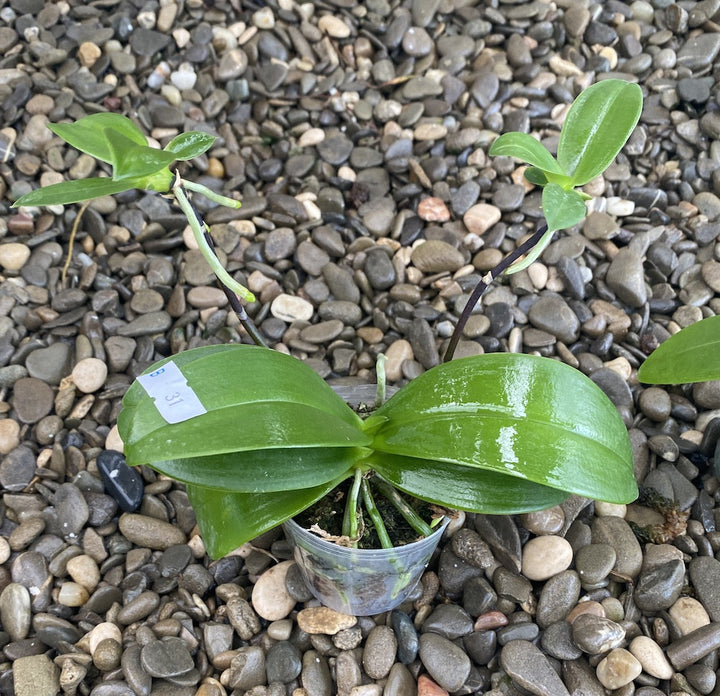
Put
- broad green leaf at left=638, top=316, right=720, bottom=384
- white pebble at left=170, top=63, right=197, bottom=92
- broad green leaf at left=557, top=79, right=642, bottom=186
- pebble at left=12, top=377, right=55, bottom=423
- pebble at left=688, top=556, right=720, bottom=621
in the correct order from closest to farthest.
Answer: broad green leaf at left=557, top=79, right=642, bottom=186, broad green leaf at left=638, top=316, right=720, bottom=384, pebble at left=688, top=556, right=720, bottom=621, pebble at left=12, top=377, right=55, bottom=423, white pebble at left=170, top=63, right=197, bottom=92

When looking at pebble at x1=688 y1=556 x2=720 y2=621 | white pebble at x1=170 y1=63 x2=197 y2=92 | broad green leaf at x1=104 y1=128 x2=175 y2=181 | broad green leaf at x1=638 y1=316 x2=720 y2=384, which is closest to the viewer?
broad green leaf at x1=104 y1=128 x2=175 y2=181

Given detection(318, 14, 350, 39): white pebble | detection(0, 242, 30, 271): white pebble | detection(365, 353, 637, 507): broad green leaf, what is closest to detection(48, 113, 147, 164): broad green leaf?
detection(365, 353, 637, 507): broad green leaf

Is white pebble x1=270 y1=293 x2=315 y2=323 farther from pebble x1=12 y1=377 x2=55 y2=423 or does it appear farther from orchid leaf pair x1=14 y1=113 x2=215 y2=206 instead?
orchid leaf pair x1=14 y1=113 x2=215 y2=206

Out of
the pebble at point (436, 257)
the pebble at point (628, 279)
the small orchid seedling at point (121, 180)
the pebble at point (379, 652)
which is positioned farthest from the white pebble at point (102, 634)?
the pebble at point (628, 279)

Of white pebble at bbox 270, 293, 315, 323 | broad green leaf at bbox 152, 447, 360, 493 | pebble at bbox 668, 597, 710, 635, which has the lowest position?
pebble at bbox 668, 597, 710, 635

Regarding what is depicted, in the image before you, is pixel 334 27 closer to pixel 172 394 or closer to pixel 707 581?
pixel 172 394

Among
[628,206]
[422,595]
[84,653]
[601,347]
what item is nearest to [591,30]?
[628,206]

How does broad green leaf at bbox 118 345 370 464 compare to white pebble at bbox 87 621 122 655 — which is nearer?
broad green leaf at bbox 118 345 370 464

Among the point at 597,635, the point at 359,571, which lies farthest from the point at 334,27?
the point at 597,635
